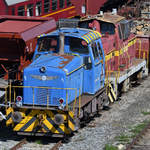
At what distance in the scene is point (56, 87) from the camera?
37.9 feet

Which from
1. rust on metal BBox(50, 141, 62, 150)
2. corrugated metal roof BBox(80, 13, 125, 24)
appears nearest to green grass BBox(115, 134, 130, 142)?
rust on metal BBox(50, 141, 62, 150)

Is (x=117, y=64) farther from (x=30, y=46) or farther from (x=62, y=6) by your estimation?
(x=62, y=6)

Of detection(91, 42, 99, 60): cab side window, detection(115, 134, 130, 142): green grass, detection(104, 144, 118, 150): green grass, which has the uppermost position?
detection(91, 42, 99, 60): cab side window

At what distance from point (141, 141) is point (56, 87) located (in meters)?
2.88

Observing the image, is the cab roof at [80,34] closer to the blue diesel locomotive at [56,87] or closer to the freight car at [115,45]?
the blue diesel locomotive at [56,87]

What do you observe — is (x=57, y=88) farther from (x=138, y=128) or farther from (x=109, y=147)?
(x=138, y=128)

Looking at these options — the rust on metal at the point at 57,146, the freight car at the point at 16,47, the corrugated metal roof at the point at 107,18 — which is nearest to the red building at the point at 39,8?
the corrugated metal roof at the point at 107,18

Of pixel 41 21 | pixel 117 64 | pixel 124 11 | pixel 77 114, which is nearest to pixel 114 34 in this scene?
pixel 117 64

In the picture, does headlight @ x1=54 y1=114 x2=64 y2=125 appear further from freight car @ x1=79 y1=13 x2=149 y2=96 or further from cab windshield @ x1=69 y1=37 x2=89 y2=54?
freight car @ x1=79 y1=13 x2=149 y2=96

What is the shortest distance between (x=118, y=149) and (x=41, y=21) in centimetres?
703

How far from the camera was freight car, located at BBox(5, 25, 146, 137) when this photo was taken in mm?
11461

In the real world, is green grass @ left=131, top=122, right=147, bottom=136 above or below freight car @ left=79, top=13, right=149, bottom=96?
below

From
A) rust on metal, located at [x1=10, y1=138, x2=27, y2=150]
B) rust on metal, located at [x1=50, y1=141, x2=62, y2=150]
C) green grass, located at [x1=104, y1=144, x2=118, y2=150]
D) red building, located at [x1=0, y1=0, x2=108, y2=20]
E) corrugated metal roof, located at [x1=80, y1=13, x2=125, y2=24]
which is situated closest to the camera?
green grass, located at [x1=104, y1=144, x2=118, y2=150]

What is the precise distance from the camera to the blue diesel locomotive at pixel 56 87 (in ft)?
37.6
